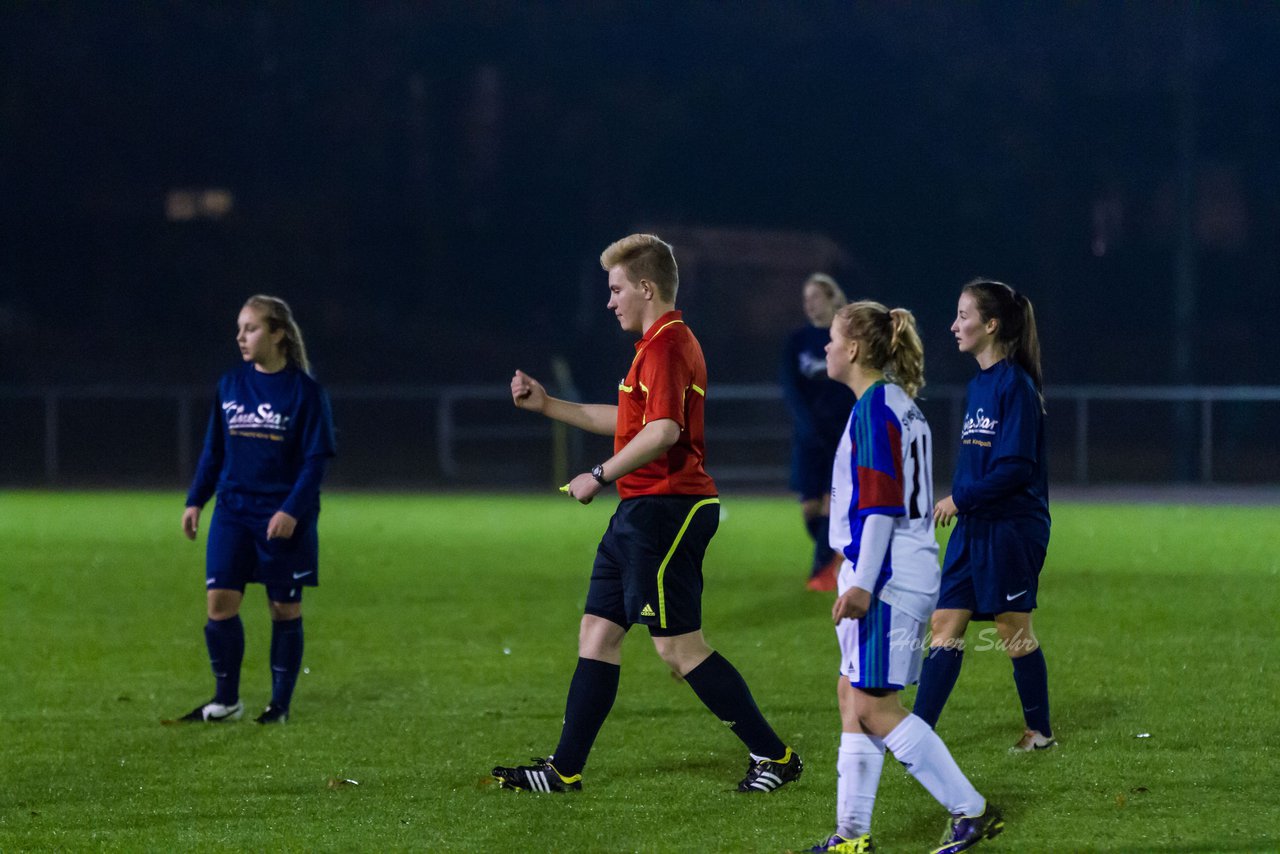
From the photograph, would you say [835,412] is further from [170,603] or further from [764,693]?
[170,603]

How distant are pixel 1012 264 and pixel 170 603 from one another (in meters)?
30.6

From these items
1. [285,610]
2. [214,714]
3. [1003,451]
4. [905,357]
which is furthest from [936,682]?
[214,714]

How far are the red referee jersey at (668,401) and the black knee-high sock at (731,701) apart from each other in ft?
1.95

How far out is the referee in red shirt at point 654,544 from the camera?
5344 millimetres

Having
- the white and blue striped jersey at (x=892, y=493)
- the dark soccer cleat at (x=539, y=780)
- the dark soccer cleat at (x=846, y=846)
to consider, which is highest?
the white and blue striped jersey at (x=892, y=493)

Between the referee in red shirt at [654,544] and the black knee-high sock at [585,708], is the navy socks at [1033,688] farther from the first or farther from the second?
the black knee-high sock at [585,708]

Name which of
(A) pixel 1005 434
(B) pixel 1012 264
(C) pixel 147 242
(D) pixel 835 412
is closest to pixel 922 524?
(A) pixel 1005 434

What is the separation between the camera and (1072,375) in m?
36.3

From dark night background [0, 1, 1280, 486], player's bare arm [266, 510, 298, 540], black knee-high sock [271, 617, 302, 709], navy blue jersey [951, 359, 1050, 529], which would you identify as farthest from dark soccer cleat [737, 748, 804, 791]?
dark night background [0, 1, 1280, 486]

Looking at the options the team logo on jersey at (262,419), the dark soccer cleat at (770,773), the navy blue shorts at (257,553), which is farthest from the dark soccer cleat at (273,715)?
the dark soccer cleat at (770,773)

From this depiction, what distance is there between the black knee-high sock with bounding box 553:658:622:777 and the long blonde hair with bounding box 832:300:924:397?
148 cm

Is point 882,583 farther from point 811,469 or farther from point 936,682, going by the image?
point 811,469

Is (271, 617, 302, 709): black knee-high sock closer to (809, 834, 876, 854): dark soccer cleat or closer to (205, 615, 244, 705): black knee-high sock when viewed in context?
(205, 615, 244, 705): black knee-high sock

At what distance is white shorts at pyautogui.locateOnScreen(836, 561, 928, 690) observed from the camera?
4484 millimetres
